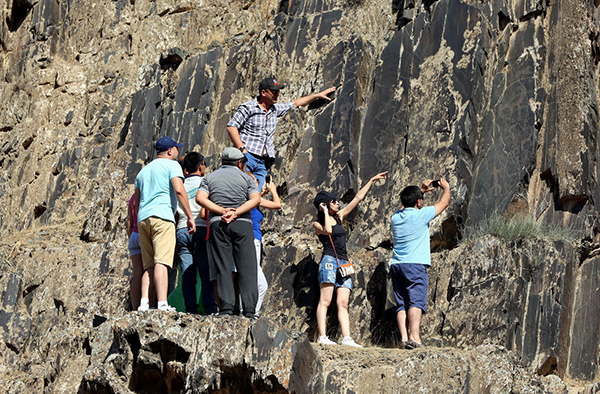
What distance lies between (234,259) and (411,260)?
215 centimetres

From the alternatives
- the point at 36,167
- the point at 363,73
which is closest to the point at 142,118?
the point at 36,167

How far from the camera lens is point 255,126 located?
992cm

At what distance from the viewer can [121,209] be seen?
43.9ft

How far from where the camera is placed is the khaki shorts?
8281mm

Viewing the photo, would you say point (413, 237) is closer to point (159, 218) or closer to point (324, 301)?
point (324, 301)

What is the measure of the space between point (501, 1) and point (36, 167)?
9587 millimetres

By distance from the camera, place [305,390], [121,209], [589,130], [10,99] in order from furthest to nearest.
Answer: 1. [10,99]
2. [121,209]
3. [589,130]
4. [305,390]

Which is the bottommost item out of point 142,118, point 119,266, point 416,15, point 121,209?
point 119,266

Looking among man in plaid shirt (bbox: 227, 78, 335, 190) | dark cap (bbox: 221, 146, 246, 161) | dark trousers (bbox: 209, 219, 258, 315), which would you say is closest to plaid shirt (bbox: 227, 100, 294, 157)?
man in plaid shirt (bbox: 227, 78, 335, 190)

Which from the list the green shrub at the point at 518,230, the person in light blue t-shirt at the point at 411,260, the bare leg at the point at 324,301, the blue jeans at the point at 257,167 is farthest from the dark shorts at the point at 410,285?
the blue jeans at the point at 257,167

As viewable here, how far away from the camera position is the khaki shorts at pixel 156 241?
8.28 m

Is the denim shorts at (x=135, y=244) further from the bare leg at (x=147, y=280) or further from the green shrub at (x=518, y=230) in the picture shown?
the green shrub at (x=518, y=230)

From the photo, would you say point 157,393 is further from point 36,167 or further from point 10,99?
point 10,99

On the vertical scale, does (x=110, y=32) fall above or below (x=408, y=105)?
above
